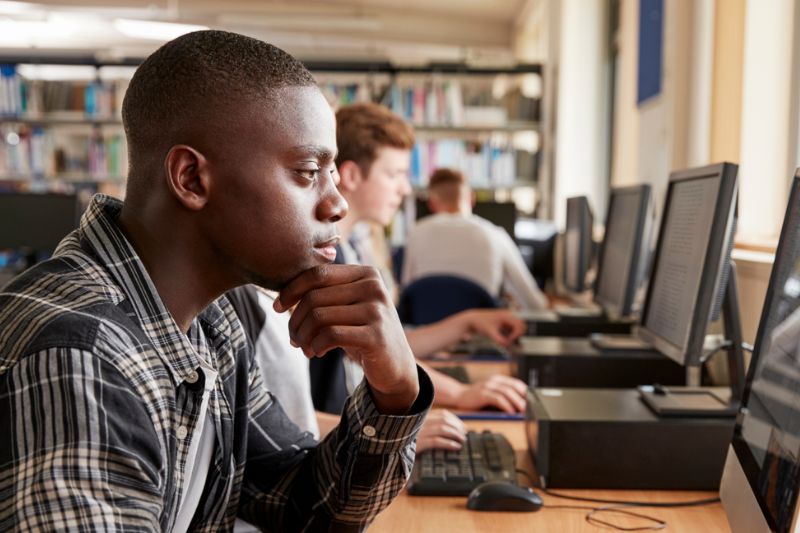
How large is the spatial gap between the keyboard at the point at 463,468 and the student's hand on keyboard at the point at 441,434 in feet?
0.05

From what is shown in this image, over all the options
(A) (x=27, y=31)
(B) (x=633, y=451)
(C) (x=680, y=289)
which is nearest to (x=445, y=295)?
(C) (x=680, y=289)

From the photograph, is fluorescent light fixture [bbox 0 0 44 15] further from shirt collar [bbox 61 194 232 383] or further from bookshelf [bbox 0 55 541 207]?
shirt collar [bbox 61 194 232 383]

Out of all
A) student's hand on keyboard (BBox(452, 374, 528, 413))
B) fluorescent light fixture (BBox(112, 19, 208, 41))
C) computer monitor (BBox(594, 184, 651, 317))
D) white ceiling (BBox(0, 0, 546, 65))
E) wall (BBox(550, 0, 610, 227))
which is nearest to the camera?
student's hand on keyboard (BBox(452, 374, 528, 413))

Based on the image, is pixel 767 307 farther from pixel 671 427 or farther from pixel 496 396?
pixel 496 396

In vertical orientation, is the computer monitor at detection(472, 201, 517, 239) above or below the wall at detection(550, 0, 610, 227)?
below

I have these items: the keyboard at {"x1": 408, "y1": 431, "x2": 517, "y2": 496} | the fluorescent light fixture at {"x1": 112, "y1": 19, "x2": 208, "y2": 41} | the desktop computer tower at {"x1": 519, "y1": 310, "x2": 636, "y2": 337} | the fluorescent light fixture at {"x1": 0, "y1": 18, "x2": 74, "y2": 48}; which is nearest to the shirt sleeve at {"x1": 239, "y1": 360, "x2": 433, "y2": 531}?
the keyboard at {"x1": 408, "y1": 431, "x2": 517, "y2": 496}

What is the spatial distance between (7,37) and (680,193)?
1025cm

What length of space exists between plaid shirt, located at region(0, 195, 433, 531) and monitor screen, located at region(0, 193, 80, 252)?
350cm

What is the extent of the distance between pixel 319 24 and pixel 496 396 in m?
8.22

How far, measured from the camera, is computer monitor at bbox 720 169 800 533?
0.84m

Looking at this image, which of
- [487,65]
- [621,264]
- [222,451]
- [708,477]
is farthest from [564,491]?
[487,65]

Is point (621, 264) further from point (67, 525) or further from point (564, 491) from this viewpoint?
point (67, 525)

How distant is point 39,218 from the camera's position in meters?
4.50

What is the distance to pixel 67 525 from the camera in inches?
29.5
